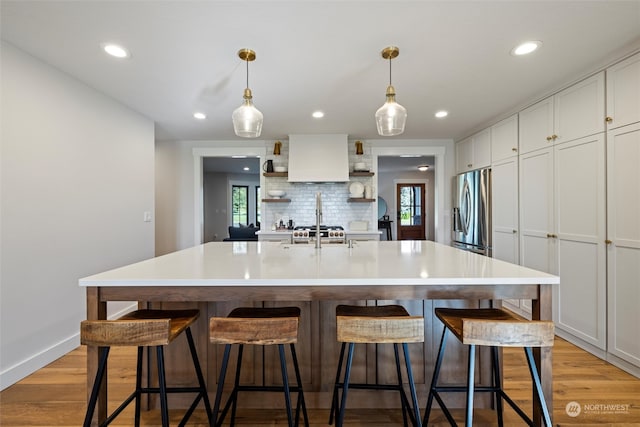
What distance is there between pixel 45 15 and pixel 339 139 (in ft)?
10.8

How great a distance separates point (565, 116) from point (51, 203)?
433cm

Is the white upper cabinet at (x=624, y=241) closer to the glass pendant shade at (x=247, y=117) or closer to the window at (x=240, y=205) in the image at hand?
the glass pendant shade at (x=247, y=117)

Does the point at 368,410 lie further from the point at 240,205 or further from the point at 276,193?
the point at 240,205

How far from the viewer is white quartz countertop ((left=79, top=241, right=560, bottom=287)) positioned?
127cm

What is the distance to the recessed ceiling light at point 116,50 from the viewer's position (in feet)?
6.72

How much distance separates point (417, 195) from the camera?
8680mm

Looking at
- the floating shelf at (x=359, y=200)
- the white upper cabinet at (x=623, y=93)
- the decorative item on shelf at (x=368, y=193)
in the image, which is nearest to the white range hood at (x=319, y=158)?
the floating shelf at (x=359, y=200)

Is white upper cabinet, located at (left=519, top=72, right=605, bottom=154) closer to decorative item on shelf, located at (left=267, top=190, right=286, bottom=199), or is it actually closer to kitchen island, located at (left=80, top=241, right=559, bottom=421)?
kitchen island, located at (left=80, top=241, right=559, bottom=421)

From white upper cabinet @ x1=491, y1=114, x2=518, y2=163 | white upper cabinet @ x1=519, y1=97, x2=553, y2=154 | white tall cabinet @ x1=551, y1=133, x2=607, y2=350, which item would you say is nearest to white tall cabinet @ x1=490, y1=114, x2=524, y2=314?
white upper cabinet @ x1=491, y1=114, x2=518, y2=163

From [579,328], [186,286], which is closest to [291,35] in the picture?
[186,286]

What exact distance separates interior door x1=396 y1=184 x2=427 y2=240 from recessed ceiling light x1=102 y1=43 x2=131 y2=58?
7.43 metres

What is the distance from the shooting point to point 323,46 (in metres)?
2.04

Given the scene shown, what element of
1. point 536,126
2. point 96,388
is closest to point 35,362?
point 96,388

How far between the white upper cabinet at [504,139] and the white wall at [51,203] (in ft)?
13.9
